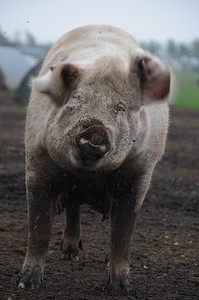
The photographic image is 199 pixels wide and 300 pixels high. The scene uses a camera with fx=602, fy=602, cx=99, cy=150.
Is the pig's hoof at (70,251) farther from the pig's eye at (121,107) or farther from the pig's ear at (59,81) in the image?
the pig's eye at (121,107)

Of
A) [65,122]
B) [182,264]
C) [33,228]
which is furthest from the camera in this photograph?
[182,264]

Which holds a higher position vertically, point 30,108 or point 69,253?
point 30,108

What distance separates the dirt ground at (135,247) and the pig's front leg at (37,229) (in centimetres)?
12

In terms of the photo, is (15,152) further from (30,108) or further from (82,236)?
(30,108)

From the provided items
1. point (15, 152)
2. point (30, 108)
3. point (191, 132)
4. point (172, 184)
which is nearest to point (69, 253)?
point (30, 108)

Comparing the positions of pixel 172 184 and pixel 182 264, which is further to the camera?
pixel 172 184

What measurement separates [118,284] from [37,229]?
81cm


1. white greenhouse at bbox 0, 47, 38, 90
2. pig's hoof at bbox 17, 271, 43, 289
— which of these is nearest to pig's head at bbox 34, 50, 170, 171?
pig's hoof at bbox 17, 271, 43, 289

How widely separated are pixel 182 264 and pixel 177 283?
1.95 ft

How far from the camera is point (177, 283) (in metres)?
5.07

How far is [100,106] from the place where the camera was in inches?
149

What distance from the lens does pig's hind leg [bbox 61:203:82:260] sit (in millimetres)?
5781

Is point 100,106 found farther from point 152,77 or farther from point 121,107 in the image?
point 152,77

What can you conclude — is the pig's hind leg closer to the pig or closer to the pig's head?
the pig
